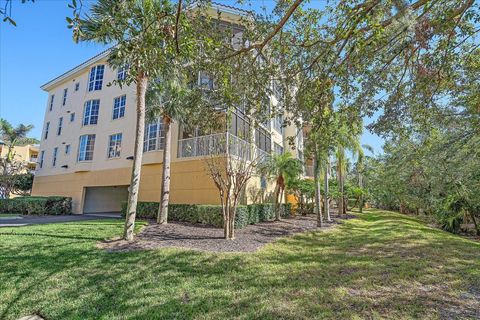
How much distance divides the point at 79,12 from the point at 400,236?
45.8 ft

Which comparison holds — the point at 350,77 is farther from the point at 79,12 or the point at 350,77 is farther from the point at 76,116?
the point at 76,116

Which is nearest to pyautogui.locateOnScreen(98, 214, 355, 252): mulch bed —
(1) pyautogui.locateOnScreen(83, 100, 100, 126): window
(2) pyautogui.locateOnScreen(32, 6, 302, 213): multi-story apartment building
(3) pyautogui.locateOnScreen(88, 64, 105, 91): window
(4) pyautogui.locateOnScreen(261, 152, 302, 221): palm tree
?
(2) pyautogui.locateOnScreen(32, 6, 302, 213): multi-story apartment building

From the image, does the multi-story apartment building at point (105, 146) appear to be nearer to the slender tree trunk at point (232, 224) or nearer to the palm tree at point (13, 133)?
the slender tree trunk at point (232, 224)

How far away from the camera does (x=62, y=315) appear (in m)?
4.13

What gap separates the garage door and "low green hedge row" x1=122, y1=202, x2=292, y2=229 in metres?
7.50

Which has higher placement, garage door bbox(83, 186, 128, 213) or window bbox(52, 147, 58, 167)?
window bbox(52, 147, 58, 167)

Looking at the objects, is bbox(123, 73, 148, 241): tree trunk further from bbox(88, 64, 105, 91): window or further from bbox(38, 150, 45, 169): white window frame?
bbox(38, 150, 45, 169): white window frame

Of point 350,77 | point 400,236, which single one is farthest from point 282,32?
point 400,236

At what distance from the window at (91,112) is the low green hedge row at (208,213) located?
9748 millimetres

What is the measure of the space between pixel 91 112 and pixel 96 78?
3.23 meters

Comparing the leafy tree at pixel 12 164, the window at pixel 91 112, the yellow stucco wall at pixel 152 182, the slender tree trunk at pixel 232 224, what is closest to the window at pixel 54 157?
the yellow stucco wall at pixel 152 182

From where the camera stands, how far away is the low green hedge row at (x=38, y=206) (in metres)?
18.4

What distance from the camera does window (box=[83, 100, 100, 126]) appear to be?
21375mm

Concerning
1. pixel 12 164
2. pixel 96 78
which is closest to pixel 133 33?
pixel 96 78
